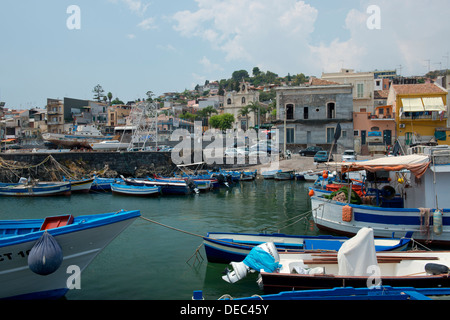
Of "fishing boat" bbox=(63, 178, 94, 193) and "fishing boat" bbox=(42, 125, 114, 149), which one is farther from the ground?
"fishing boat" bbox=(42, 125, 114, 149)

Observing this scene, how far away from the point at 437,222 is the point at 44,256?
12002 millimetres

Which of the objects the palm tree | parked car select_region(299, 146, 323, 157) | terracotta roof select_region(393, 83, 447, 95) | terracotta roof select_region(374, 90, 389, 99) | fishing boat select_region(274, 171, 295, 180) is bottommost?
fishing boat select_region(274, 171, 295, 180)

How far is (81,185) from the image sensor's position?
2989 centimetres

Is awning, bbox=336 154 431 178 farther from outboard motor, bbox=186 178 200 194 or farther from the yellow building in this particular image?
the yellow building

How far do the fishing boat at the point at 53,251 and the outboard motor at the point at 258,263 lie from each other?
3.06 m

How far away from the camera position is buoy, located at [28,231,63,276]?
763 cm

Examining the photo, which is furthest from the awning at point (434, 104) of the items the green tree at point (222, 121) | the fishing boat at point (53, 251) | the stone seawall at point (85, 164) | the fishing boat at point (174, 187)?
the green tree at point (222, 121)

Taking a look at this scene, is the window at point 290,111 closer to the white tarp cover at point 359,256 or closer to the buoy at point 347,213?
the buoy at point 347,213

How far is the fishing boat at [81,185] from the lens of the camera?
29594 mm

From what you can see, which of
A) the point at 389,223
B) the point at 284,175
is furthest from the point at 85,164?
the point at 389,223

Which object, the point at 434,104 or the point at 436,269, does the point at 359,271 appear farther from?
the point at 434,104

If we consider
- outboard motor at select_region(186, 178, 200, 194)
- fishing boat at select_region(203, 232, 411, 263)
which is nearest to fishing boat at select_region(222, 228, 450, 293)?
fishing boat at select_region(203, 232, 411, 263)

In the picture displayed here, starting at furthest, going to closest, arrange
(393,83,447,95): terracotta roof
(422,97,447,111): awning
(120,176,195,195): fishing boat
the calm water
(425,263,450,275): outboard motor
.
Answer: (393,83,447,95): terracotta roof
(422,97,447,111): awning
(120,176,195,195): fishing boat
the calm water
(425,263,450,275): outboard motor
